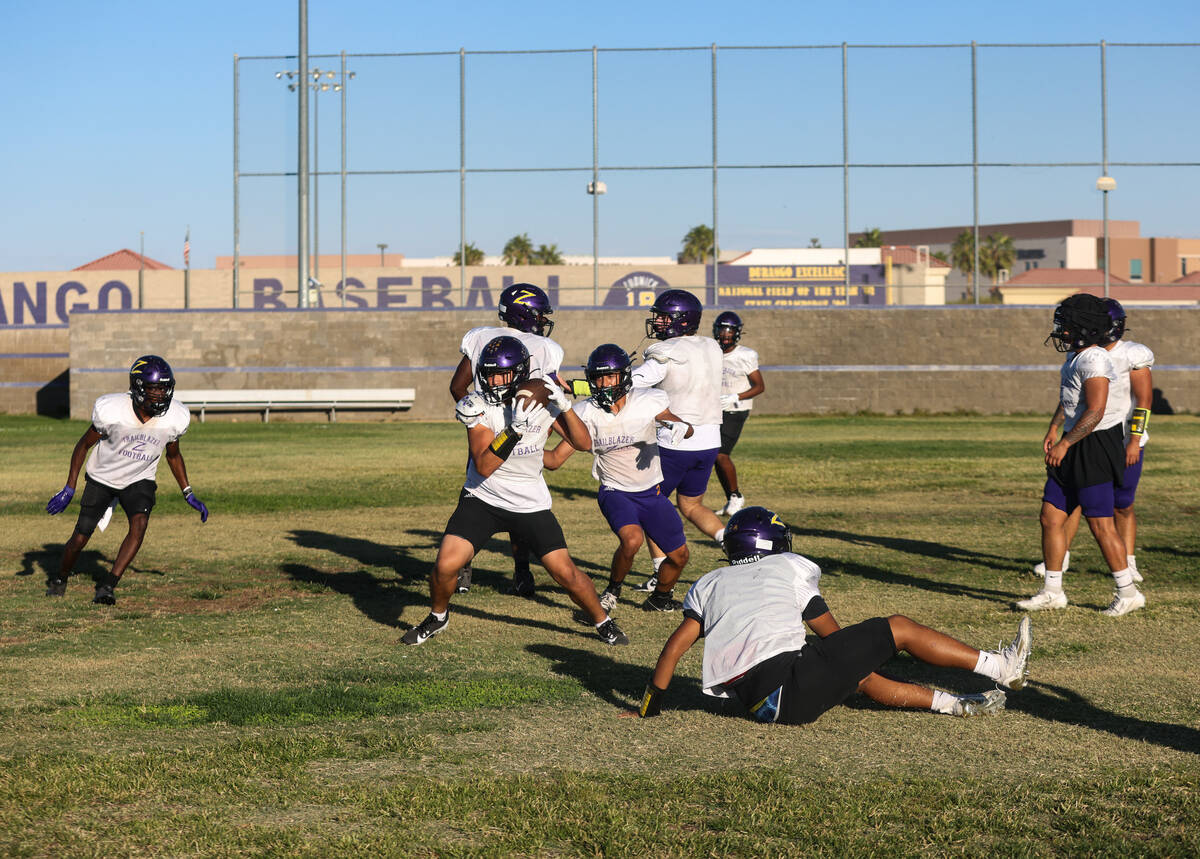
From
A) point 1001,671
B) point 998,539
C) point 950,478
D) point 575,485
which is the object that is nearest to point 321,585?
point 1001,671

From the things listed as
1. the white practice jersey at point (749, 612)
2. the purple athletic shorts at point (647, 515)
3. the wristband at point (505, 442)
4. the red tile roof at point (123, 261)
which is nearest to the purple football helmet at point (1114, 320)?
the purple athletic shorts at point (647, 515)

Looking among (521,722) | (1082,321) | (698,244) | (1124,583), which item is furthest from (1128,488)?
(698,244)

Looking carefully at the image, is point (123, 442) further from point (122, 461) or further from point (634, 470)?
point (634, 470)

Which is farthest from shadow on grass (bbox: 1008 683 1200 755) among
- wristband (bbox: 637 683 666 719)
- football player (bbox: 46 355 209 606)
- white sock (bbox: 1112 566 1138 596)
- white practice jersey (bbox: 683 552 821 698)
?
football player (bbox: 46 355 209 606)

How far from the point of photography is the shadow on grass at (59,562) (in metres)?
11.2

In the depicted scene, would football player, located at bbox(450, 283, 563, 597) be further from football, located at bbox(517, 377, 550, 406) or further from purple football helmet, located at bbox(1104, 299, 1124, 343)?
purple football helmet, located at bbox(1104, 299, 1124, 343)

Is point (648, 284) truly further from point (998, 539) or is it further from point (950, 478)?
point (998, 539)

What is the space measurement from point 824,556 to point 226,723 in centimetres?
663

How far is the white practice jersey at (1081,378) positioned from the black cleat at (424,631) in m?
4.64

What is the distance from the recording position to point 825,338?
3438cm

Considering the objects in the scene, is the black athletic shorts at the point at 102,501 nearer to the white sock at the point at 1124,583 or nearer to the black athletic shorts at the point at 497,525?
the black athletic shorts at the point at 497,525

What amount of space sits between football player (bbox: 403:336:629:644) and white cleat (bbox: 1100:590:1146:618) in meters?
3.49

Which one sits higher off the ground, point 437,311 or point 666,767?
point 437,311

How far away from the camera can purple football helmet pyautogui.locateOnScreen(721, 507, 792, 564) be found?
652 centimetres
